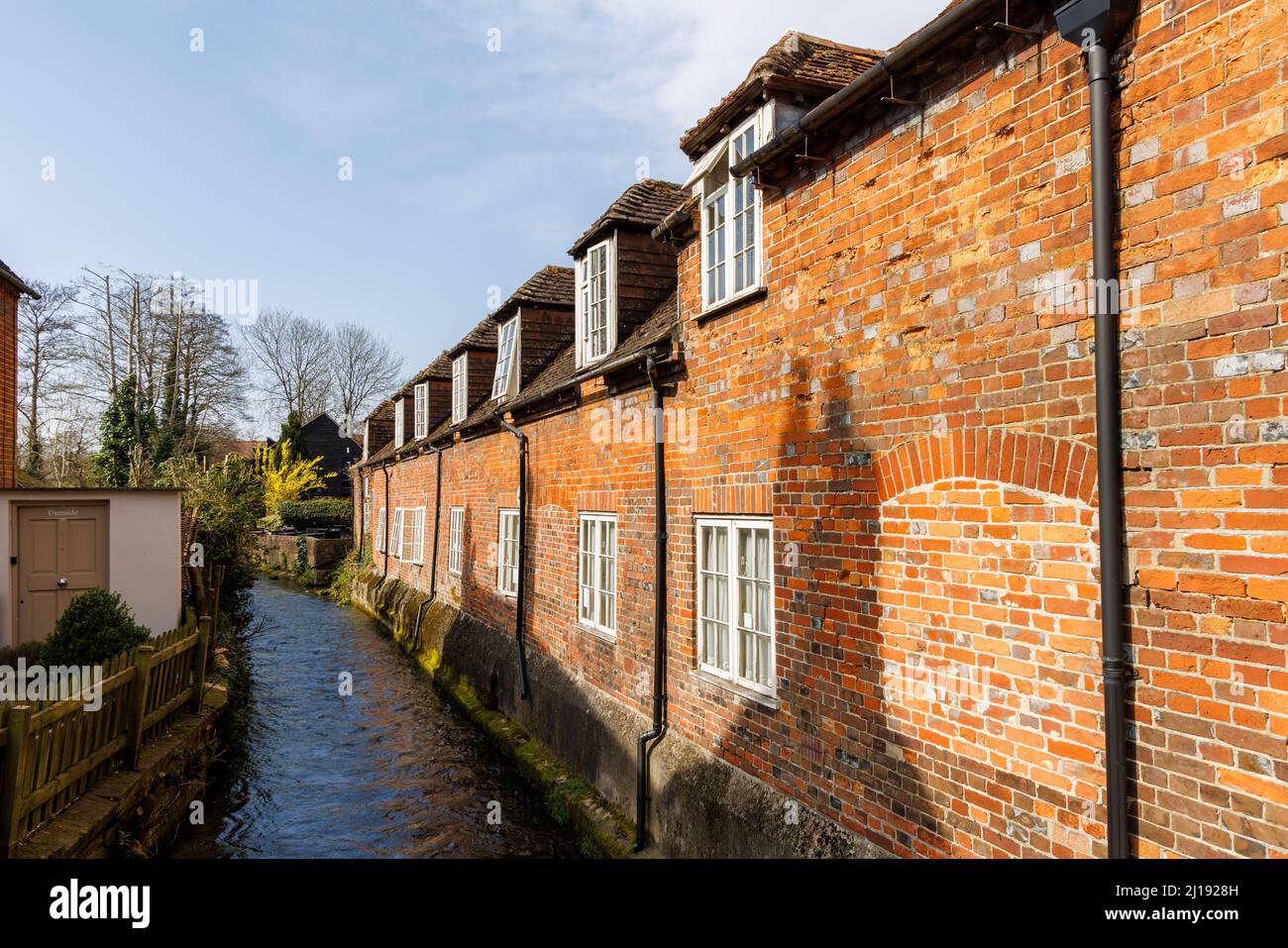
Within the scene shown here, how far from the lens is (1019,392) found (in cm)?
394

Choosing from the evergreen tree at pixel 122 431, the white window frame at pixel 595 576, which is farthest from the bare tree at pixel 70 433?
the white window frame at pixel 595 576

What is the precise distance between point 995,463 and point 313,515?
3997 centimetres

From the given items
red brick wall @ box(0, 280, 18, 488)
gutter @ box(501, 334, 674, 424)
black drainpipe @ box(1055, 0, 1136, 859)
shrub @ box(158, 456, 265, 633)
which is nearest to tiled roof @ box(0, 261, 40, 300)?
red brick wall @ box(0, 280, 18, 488)

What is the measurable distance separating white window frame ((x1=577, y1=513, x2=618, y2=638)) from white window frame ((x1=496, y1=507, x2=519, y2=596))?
288 centimetres

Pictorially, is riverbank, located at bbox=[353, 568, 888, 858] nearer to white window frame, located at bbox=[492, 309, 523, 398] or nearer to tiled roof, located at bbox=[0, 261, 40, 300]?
white window frame, located at bbox=[492, 309, 523, 398]

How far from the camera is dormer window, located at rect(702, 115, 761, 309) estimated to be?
258 inches

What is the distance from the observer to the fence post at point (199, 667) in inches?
382

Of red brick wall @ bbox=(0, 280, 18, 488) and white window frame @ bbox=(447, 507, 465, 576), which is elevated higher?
red brick wall @ bbox=(0, 280, 18, 488)

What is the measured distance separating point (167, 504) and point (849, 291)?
10.8 meters

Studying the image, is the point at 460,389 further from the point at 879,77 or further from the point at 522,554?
the point at 879,77

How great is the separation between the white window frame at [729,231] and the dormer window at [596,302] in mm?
2934

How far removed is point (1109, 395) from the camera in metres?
3.44
